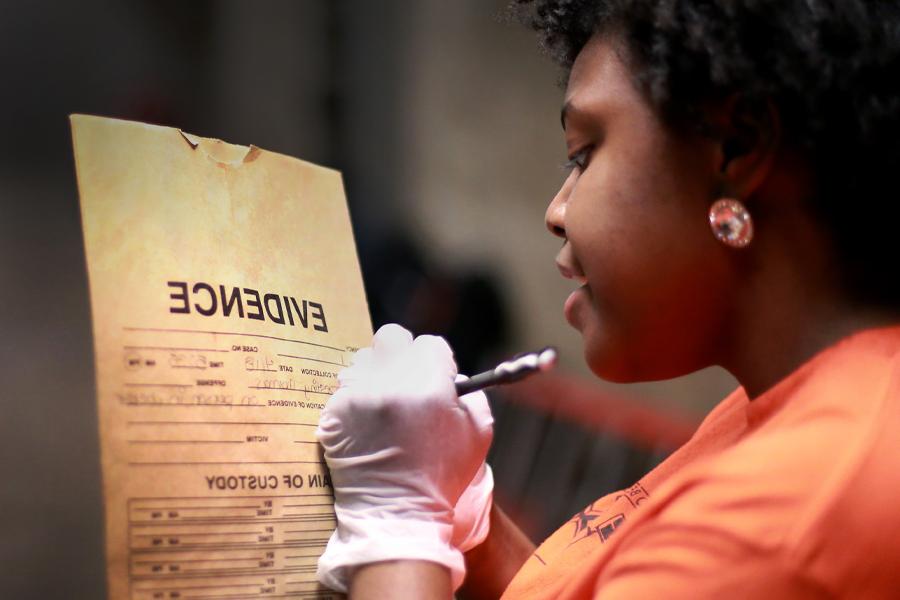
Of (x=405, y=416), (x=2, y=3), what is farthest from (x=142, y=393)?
(x=2, y=3)

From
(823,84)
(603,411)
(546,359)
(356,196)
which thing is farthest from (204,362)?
(356,196)

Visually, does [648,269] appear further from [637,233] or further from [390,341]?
[390,341]

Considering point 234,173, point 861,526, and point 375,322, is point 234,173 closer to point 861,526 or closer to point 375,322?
point 861,526

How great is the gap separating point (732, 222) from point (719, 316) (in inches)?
3.6

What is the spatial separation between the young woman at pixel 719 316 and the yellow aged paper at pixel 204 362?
0.05m

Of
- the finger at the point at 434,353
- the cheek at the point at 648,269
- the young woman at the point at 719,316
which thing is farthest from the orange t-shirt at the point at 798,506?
the finger at the point at 434,353

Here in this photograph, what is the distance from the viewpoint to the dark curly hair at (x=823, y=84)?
28.5 inches

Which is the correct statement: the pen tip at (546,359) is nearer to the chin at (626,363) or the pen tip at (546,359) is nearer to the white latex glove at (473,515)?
the chin at (626,363)

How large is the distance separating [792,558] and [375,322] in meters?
2.47

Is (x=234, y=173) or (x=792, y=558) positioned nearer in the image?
(x=792, y=558)

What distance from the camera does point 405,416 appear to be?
0.84 meters

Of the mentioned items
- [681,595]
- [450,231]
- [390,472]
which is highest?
[450,231]

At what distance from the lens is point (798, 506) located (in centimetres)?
67

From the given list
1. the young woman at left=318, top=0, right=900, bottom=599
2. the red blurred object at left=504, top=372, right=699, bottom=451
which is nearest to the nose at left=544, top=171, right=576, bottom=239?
the young woman at left=318, top=0, right=900, bottom=599
